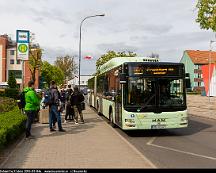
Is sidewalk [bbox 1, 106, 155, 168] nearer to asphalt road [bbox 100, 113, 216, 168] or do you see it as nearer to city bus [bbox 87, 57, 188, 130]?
asphalt road [bbox 100, 113, 216, 168]

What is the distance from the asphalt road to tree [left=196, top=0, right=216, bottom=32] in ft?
26.0

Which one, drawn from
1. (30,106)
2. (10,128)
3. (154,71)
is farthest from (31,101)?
(154,71)

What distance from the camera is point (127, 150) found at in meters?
10.8

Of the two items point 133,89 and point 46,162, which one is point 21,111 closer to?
point 133,89

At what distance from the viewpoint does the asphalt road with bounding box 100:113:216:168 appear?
919 centimetres

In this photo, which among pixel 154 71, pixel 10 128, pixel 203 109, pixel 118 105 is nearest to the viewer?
pixel 10 128

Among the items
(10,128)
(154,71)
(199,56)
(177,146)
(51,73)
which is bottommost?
(177,146)

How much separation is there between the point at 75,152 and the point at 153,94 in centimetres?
453

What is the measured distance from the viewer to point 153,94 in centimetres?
1403

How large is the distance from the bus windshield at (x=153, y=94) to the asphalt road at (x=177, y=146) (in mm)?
1134

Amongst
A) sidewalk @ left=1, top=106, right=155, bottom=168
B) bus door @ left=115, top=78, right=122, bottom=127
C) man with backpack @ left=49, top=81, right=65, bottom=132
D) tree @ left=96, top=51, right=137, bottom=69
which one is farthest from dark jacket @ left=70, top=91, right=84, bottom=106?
tree @ left=96, top=51, right=137, bottom=69

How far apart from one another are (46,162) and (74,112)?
9920 millimetres

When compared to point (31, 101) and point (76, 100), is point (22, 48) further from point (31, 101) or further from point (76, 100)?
point (31, 101)

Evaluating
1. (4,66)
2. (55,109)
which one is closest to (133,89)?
(55,109)
